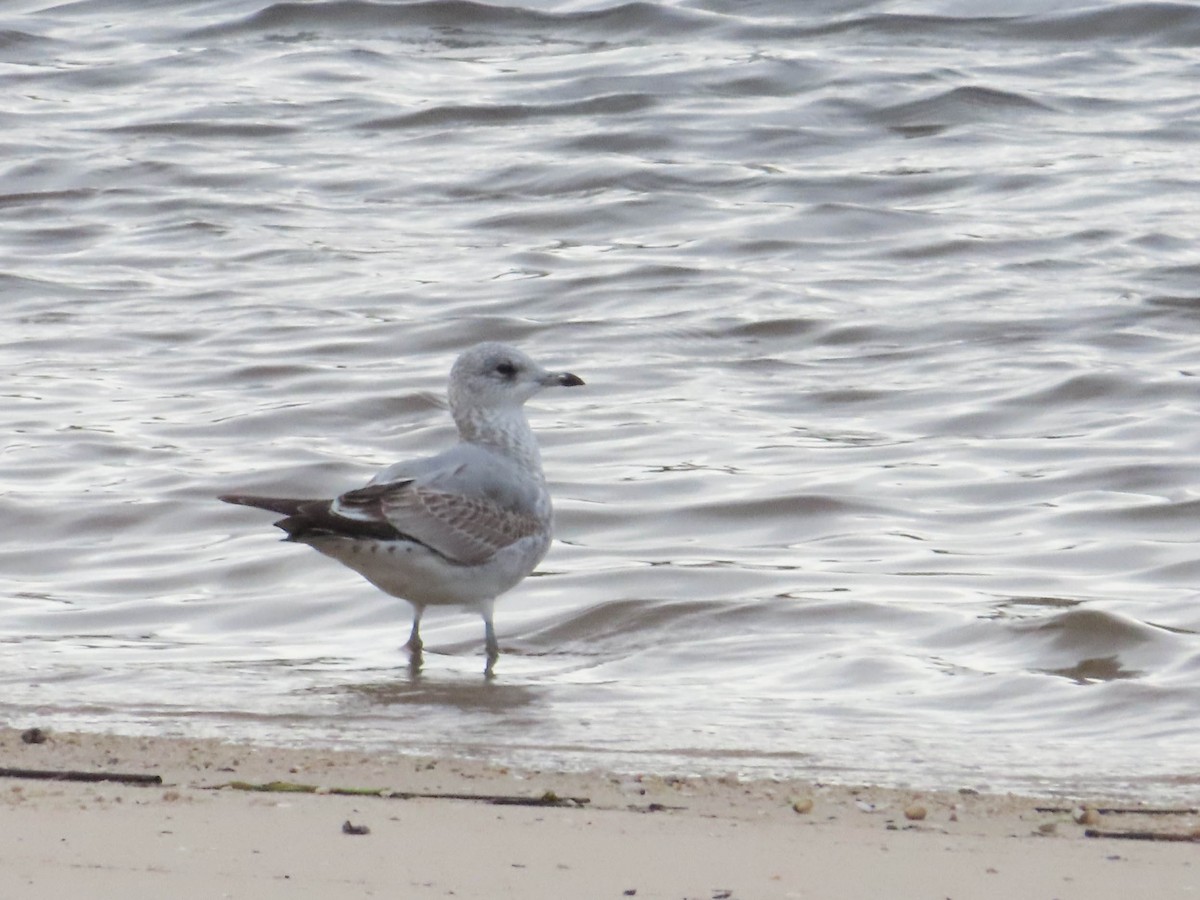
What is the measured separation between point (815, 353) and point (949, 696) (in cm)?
456

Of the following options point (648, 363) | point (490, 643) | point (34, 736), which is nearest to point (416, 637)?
point (490, 643)

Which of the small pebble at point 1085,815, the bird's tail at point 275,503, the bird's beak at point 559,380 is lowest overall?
the bird's tail at point 275,503

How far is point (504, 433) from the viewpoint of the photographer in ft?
24.3

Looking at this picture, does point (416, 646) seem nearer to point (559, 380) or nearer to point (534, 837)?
point (559, 380)

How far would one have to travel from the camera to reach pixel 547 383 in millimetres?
7551

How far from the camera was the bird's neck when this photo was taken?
738 centimetres

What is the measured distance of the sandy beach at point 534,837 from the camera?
3.81 meters

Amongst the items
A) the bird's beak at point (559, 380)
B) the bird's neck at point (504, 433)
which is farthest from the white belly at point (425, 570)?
the bird's beak at point (559, 380)

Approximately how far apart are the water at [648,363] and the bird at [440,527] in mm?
244

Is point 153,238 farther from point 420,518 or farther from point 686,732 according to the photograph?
point 686,732

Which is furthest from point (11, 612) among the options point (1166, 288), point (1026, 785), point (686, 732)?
point (1166, 288)

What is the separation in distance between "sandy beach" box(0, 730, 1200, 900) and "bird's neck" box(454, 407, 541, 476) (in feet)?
8.30

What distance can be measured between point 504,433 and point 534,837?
3341 millimetres

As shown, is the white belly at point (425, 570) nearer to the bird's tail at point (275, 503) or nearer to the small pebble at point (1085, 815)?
the bird's tail at point (275, 503)
